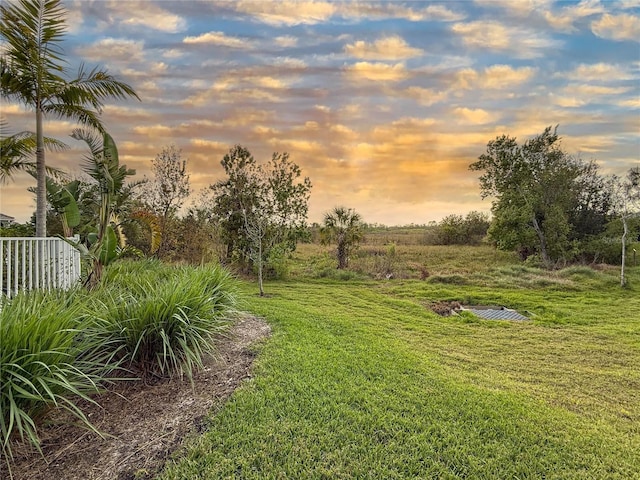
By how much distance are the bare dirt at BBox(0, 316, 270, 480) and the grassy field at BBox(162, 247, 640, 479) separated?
0.61ft

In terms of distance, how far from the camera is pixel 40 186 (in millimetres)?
7574

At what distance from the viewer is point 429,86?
8906 mm

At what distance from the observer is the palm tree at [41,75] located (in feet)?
24.1

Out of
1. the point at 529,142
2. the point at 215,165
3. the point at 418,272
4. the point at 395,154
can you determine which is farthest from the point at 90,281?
the point at 529,142

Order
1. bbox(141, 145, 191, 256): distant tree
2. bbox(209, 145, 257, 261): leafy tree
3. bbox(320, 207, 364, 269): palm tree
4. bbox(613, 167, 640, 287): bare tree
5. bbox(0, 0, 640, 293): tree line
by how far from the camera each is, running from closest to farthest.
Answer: bbox(0, 0, 640, 293): tree line
bbox(141, 145, 191, 256): distant tree
bbox(209, 145, 257, 261): leafy tree
bbox(613, 167, 640, 287): bare tree
bbox(320, 207, 364, 269): palm tree

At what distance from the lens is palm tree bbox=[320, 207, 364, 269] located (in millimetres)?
14594

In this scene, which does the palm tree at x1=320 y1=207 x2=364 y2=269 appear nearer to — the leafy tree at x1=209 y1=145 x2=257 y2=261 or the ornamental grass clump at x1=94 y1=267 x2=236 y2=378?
the leafy tree at x1=209 y1=145 x2=257 y2=261

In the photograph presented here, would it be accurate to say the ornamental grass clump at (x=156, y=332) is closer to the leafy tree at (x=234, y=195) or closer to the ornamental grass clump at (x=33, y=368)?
the ornamental grass clump at (x=33, y=368)

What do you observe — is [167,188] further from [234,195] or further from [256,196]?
[256,196]

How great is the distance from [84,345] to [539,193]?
20.0 meters

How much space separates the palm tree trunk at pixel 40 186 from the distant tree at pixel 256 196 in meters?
5.95

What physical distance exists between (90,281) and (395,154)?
9.61 meters

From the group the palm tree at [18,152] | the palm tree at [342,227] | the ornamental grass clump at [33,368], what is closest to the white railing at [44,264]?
the ornamental grass clump at [33,368]

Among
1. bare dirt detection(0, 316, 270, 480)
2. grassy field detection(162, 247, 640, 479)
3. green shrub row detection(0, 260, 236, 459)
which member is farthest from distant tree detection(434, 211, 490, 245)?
bare dirt detection(0, 316, 270, 480)
